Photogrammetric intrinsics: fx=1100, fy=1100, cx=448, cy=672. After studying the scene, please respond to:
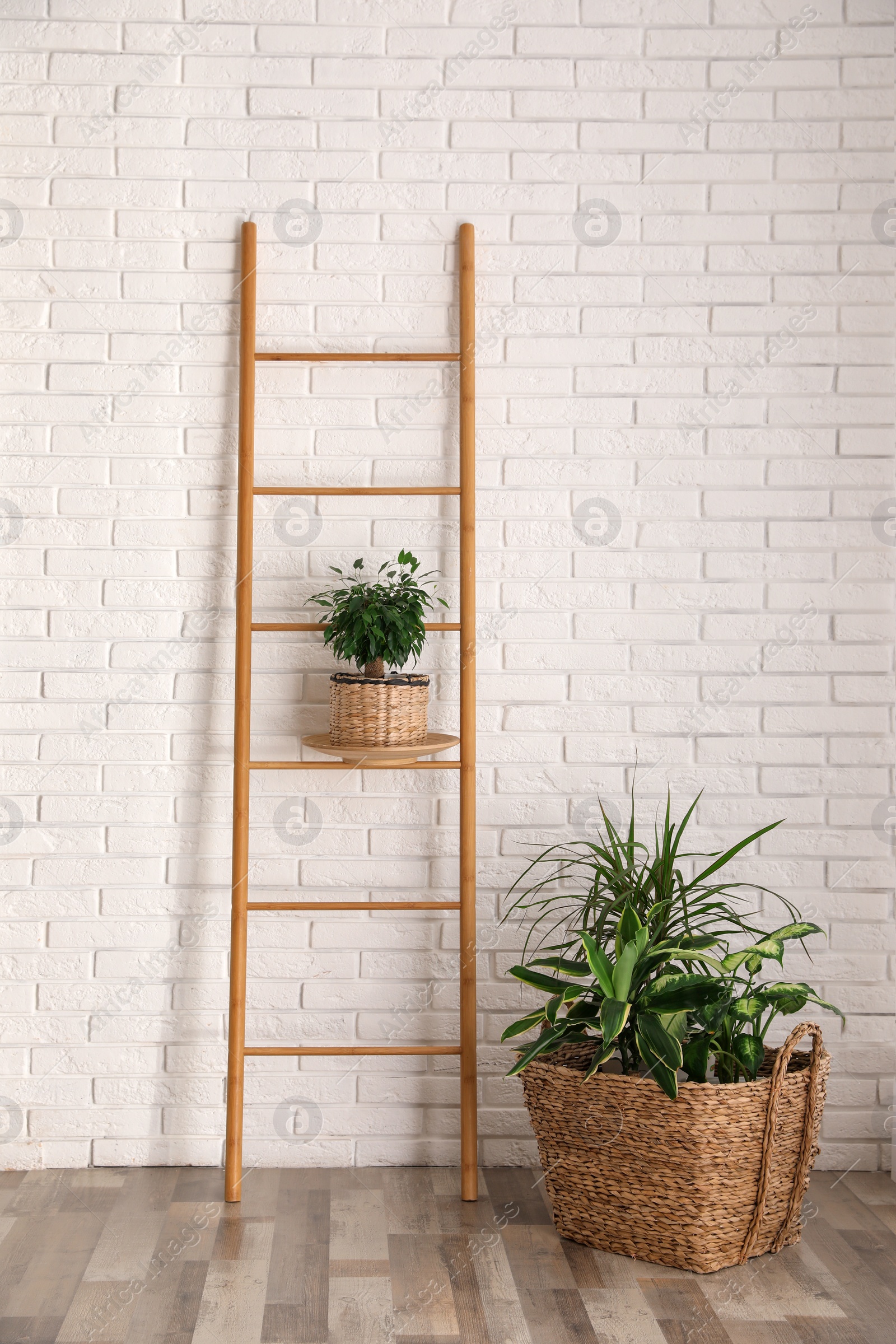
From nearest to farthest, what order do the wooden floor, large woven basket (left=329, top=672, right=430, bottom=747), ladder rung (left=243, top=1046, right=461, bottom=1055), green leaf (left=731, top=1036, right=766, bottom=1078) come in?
the wooden floor → green leaf (left=731, top=1036, right=766, bottom=1078) → large woven basket (left=329, top=672, right=430, bottom=747) → ladder rung (left=243, top=1046, right=461, bottom=1055)

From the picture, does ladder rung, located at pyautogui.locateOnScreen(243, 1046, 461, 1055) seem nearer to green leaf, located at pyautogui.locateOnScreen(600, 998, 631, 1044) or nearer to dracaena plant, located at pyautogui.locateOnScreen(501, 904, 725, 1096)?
dracaena plant, located at pyautogui.locateOnScreen(501, 904, 725, 1096)

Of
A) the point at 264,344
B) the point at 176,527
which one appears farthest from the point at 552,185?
the point at 176,527

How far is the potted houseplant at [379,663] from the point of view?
206cm

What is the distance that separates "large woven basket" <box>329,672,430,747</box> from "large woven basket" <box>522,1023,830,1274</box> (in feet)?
2.14

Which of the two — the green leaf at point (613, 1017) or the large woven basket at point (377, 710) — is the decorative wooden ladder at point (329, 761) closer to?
the large woven basket at point (377, 710)

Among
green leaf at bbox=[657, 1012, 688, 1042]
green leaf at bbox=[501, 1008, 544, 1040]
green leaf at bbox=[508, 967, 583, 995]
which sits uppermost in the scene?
green leaf at bbox=[508, 967, 583, 995]

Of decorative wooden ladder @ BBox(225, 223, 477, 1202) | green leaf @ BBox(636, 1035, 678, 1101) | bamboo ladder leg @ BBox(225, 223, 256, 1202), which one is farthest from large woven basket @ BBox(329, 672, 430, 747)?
green leaf @ BBox(636, 1035, 678, 1101)

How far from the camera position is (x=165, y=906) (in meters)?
2.30

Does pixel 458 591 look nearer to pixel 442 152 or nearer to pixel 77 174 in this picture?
pixel 442 152

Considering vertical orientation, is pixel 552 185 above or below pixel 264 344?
above

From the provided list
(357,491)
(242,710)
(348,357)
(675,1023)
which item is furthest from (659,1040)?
(348,357)

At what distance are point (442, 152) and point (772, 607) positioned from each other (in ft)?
3.85

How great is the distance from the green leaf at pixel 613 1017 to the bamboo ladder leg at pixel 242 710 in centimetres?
76

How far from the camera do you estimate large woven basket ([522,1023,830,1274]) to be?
6.10ft
